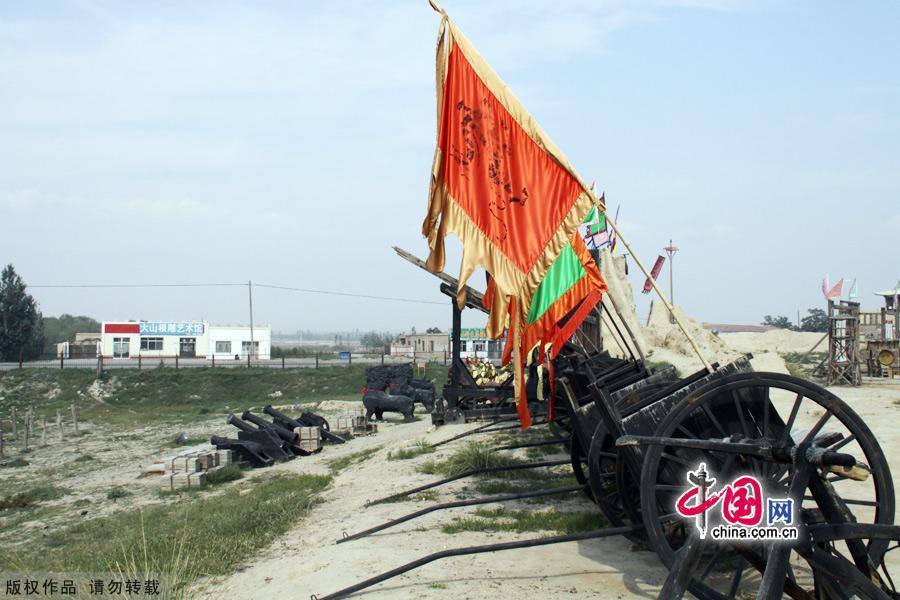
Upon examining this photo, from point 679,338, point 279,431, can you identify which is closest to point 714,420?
point 279,431

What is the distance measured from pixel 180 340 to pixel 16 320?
13513 millimetres

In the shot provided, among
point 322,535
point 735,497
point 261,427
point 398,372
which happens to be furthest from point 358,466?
point 398,372

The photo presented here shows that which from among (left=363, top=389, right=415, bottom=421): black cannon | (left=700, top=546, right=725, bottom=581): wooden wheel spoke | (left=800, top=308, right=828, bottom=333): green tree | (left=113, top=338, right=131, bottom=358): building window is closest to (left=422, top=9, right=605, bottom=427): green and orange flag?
(left=700, top=546, right=725, bottom=581): wooden wheel spoke

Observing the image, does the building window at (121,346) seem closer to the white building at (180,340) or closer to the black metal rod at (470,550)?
the white building at (180,340)

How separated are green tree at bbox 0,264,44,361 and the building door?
1128 cm

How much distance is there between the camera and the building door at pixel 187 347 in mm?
73688

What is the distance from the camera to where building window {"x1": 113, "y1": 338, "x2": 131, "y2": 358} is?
71.3m

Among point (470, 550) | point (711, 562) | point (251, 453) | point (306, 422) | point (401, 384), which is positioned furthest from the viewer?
point (401, 384)

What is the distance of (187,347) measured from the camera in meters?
74.1

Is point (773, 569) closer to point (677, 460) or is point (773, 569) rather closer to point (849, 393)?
point (677, 460)

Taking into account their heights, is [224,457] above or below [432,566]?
below

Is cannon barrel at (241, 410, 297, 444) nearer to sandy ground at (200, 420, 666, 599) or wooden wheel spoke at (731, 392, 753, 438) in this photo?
sandy ground at (200, 420, 666, 599)

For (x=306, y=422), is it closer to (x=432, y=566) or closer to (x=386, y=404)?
(x=386, y=404)

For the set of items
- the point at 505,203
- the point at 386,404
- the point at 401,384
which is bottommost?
the point at 386,404
